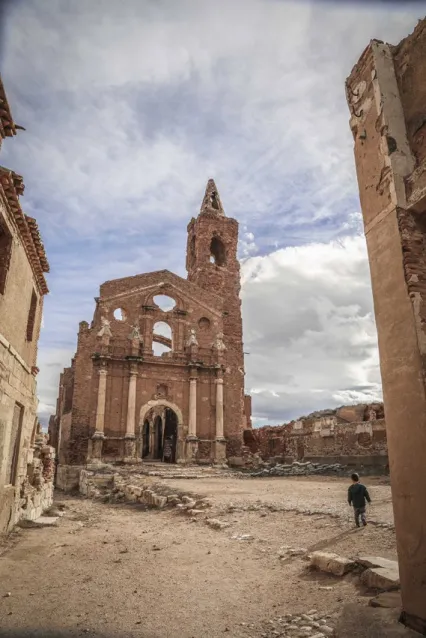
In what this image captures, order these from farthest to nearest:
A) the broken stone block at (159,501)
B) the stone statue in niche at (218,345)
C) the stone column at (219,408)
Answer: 1. the stone statue in niche at (218,345)
2. the stone column at (219,408)
3. the broken stone block at (159,501)

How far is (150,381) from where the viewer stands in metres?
26.4

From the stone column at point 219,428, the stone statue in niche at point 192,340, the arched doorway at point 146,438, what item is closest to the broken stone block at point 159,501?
the stone column at point 219,428

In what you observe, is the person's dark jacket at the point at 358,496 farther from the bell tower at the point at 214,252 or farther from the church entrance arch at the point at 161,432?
the bell tower at the point at 214,252

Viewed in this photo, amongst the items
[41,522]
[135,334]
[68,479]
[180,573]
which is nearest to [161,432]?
[135,334]

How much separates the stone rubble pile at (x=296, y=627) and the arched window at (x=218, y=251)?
31.4 metres

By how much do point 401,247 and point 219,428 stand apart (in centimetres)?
2348

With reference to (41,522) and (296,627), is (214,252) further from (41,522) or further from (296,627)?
(296,627)

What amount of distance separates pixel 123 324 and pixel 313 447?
1313 centimetres

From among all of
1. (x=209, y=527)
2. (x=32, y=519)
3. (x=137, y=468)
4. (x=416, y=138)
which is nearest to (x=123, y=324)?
(x=137, y=468)

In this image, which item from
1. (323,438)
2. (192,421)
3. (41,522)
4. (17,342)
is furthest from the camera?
(192,421)

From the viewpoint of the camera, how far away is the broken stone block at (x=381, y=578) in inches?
177

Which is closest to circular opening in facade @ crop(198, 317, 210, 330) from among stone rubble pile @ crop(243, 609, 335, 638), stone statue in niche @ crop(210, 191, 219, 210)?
stone statue in niche @ crop(210, 191, 219, 210)

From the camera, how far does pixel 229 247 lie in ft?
116

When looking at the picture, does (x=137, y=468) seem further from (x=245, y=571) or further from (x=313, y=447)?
(x=245, y=571)
